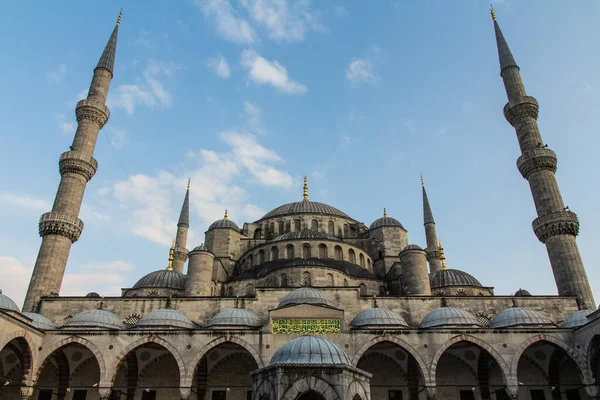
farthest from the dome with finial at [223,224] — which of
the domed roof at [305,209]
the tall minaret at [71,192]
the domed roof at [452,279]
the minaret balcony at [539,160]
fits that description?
the minaret balcony at [539,160]

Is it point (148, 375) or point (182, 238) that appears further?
point (182, 238)

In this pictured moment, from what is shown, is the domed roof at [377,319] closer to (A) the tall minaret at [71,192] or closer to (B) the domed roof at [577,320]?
(B) the domed roof at [577,320]

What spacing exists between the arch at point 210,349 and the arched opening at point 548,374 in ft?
30.9

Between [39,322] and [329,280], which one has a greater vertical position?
[329,280]

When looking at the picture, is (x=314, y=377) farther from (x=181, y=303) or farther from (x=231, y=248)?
(x=231, y=248)

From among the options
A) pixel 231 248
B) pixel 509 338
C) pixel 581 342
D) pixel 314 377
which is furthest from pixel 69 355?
pixel 581 342

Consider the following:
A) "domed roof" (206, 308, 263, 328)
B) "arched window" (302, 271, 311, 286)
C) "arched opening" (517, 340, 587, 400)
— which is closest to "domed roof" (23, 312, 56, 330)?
"domed roof" (206, 308, 263, 328)

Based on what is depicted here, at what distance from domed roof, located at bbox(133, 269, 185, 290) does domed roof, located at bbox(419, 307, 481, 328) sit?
11.7 metres

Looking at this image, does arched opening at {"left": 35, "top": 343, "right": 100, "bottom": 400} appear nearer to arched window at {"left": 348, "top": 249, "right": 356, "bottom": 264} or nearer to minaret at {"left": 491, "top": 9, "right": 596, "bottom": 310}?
arched window at {"left": 348, "top": 249, "right": 356, "bottom": 264}

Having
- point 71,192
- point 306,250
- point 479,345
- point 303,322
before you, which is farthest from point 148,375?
point 479,345

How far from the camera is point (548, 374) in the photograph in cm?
1612

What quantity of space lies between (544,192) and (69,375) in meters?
20.9

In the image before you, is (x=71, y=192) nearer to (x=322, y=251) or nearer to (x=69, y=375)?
(x=69, y=375)

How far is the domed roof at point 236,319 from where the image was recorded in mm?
15625
